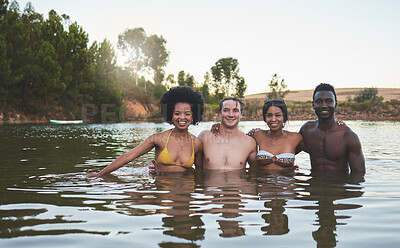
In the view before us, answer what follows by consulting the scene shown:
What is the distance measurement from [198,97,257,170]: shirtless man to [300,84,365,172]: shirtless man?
1096 mm

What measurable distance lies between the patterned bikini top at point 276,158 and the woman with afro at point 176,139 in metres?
1.14

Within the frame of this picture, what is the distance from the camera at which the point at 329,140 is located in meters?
6.07

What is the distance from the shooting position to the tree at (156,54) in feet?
263

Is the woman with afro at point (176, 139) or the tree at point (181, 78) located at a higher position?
the tree at point (181, 78)

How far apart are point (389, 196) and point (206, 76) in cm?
7754

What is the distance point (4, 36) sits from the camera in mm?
39594

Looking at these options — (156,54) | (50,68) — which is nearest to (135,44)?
(156,54)

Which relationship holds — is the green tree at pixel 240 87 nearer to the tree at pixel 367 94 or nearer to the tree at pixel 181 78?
the tree at pixel 181 78

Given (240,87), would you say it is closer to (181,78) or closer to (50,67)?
(181,78)

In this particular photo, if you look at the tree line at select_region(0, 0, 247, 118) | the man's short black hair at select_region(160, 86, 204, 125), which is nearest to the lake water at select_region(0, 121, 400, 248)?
the man's short black hair at select_region(160, 86, 204, 125)

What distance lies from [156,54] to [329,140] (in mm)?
78771

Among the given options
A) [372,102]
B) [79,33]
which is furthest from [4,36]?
[372,102]

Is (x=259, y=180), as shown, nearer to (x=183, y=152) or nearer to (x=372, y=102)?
(x=183, y=152)

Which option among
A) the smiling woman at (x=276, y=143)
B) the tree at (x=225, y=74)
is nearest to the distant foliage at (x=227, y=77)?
the tree at (x=225, y=74)
